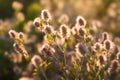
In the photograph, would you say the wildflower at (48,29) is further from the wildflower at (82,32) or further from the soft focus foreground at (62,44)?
the wildflower at (82,32)

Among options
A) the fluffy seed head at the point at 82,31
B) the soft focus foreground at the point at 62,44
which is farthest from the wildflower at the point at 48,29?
the fluffy seed head at the point at 82,31

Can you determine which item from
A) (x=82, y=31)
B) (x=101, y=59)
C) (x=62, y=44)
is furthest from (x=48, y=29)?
(x=62, y=44)

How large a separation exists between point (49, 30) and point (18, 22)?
3.49 metres

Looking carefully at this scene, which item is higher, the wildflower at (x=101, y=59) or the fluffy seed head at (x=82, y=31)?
the fluffy seed head at (x=82, y=31)

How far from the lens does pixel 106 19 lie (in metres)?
8.21

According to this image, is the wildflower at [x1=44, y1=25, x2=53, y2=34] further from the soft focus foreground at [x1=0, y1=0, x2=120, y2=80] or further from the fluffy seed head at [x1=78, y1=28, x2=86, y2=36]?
the fluffy seed head at [x1=78, y1=28, x2=86, y2=36]

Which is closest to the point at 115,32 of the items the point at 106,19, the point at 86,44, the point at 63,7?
the point at 106,19

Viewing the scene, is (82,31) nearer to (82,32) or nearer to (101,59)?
(82,32)

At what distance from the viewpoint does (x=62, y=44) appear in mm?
4621

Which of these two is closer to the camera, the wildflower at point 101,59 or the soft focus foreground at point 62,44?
the wildflower at point 101,59

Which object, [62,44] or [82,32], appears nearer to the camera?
[82,32]

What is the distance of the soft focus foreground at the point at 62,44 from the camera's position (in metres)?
3.83

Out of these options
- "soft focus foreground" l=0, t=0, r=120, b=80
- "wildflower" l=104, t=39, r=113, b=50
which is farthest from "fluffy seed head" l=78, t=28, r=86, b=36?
"wildflower" l=104, t=39, r=113, b=50

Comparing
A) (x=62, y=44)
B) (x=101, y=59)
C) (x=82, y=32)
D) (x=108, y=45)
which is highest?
(x=62, y=44)
